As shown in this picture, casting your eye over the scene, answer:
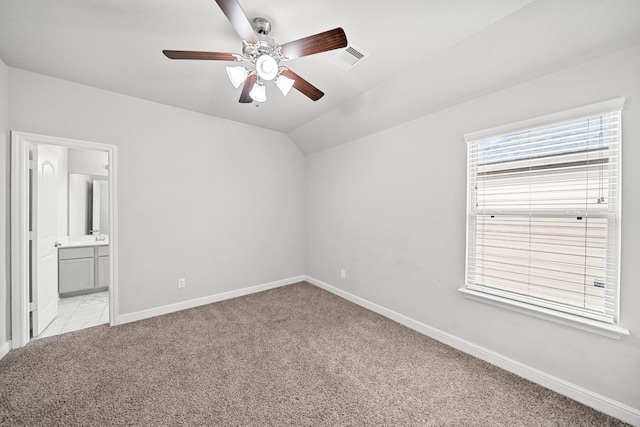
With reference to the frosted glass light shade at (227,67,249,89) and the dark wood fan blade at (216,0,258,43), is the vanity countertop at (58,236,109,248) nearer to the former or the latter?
the frosted glass light shade at (227,67,249,89)

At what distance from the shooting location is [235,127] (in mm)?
3568

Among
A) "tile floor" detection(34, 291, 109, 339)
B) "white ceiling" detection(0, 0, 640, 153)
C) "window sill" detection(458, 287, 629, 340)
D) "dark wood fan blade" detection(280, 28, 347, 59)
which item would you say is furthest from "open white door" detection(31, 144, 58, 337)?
"window sill" detection(458, 287, 629, 340)

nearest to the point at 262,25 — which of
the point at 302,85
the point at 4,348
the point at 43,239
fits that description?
the point at 302,85

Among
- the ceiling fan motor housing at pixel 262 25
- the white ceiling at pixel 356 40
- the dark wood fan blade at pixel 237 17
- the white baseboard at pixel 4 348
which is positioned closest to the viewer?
the dark wood fan blade at pixel 237 17

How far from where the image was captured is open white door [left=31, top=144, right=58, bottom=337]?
2465mm

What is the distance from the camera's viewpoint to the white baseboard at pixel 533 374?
1533 millimetres

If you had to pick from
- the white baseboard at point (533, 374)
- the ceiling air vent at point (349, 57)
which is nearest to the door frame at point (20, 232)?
the ceiling air vent at point (349, 57)

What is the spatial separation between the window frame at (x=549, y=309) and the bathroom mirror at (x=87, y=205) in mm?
5359

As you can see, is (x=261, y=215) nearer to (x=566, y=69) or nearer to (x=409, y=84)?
(x=409, y=84)

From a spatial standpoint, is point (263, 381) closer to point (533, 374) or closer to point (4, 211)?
point (533, 374)

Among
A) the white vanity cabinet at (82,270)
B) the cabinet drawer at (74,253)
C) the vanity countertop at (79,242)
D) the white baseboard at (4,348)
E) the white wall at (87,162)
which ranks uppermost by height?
the white wall at (87,162)

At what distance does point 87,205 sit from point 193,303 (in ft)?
10.0

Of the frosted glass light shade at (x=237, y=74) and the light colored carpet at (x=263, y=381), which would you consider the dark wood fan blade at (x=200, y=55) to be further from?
the light colored carpet at (x=263, y=381)

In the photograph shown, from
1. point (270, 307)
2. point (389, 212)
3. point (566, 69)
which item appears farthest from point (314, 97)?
point (270, 307)
